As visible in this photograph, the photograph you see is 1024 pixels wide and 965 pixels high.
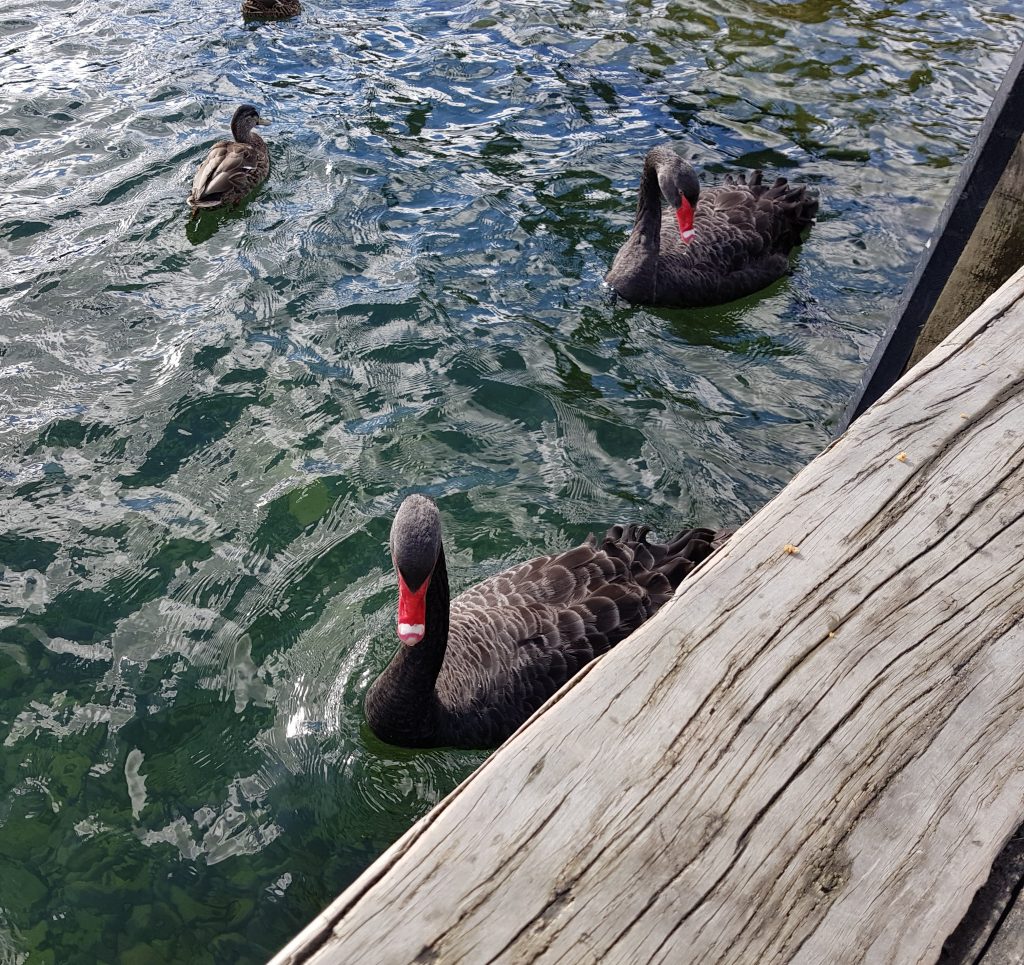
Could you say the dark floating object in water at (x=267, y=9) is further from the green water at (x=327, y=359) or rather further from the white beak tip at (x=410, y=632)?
the white beak tip at (x=410, y=632)

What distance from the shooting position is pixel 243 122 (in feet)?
24.2

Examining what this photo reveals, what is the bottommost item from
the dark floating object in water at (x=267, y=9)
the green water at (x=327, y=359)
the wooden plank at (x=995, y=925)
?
the green water at (x=327, y=359)

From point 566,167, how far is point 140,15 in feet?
15.6

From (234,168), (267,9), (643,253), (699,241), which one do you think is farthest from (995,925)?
(267,9)

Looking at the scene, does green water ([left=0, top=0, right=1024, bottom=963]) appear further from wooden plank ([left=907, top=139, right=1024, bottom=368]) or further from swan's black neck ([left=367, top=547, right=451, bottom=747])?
wooden plank ([left=907, top=139, right=1024, bottom=368])

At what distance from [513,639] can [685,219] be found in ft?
12.0

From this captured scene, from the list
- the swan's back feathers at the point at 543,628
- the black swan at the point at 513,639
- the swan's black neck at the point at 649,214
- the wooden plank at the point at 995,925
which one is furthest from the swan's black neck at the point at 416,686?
the swan's black neck at the point at 649,214

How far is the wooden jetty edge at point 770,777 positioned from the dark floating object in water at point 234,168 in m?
6.02

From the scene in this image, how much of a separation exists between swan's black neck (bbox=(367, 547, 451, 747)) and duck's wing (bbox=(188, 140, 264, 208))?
4.30 m

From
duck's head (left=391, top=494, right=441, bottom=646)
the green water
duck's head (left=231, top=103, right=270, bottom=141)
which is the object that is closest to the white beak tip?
duck's head (left=391, top=494, right=441, bottom=646)

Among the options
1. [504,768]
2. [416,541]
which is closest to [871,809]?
[504,768]

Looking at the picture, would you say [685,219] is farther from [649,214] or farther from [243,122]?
[243,122]

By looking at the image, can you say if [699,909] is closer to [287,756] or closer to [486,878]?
[486,878]

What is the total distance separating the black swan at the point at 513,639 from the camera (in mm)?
3775
